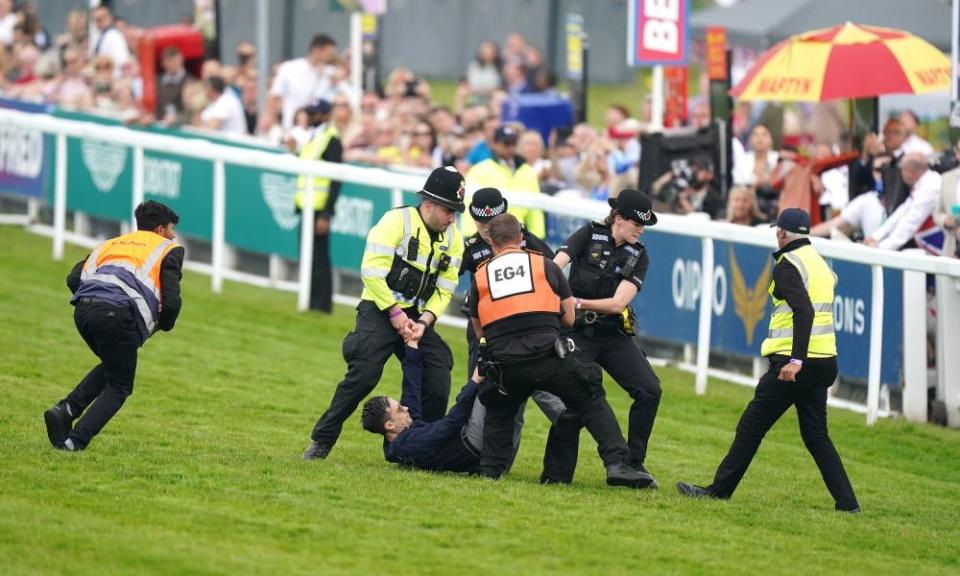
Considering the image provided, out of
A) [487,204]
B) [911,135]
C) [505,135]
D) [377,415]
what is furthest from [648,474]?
[911,135]

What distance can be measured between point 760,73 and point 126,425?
6.58m

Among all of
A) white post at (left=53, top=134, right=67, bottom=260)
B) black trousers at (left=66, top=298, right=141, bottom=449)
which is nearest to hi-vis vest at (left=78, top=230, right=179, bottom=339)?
black trousers at (left=66, top=298, right=141, bottom=449)

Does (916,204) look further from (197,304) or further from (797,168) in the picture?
(197,304)

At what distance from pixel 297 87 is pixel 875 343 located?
10.3 meters

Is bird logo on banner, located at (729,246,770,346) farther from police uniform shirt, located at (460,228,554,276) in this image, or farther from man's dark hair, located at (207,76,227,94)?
man's dark hair, located at (207,76,227,94)

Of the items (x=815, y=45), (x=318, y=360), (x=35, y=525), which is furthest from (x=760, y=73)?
(x=35, y=525)

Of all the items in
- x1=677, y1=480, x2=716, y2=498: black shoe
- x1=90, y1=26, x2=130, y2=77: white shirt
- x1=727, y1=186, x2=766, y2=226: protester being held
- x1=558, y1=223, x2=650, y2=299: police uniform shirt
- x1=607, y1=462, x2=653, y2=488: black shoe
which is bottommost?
x1=677, y1=480, x2=716, y2=498: black shoe

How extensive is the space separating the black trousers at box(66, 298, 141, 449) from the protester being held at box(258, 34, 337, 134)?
36.7ft

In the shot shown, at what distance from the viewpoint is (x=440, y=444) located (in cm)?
1041

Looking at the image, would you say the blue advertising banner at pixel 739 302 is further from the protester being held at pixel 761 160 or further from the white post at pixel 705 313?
the protester being held at pixel 761 160

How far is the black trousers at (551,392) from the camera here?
9906 millimetres

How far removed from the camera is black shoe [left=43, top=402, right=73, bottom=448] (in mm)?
10195

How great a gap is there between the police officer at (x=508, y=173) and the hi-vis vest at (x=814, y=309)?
4288 mm

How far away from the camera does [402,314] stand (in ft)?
34.9
